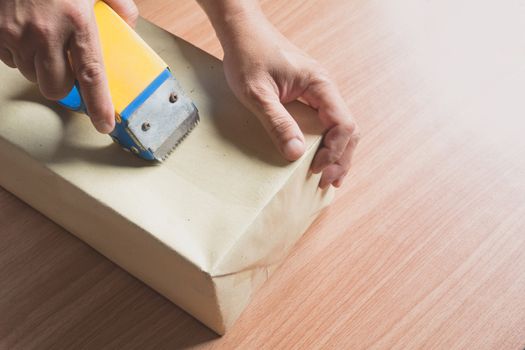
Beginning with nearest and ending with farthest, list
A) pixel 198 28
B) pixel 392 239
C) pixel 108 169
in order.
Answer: pixel 108 169
pixel 392 239
pixel 198 28

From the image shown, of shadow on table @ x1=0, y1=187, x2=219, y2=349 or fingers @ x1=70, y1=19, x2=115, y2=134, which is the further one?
shadow on table @ x1=0, y1=187, x2=219, y2=349

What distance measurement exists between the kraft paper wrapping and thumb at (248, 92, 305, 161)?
0.04 feet

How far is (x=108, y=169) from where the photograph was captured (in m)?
0.56

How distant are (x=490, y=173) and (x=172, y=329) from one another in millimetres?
453

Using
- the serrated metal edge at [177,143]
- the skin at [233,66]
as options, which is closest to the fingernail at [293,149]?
the skin at [233,66]

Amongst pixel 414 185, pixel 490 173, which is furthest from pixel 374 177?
pixel 490 173

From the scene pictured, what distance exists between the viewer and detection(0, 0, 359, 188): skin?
0.50 meters

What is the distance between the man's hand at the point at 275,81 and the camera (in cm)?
59

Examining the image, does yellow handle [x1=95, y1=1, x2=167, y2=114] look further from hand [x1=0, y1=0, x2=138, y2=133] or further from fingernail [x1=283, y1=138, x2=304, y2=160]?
fingernail [x1=283, y1=138, x2=304, y2=160]

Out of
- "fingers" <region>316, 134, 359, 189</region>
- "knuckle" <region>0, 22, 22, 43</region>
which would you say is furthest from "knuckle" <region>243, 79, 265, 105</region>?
"knuckle" <region>0, 22, 22, 43</region>

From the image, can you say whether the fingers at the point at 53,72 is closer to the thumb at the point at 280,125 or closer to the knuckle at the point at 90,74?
the knuckle at the point at 90,74

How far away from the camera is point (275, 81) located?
23.9 inches

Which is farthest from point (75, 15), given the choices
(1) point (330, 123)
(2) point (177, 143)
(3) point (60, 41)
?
(1) point (330, 123)

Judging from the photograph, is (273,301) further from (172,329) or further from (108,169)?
(108,169)
